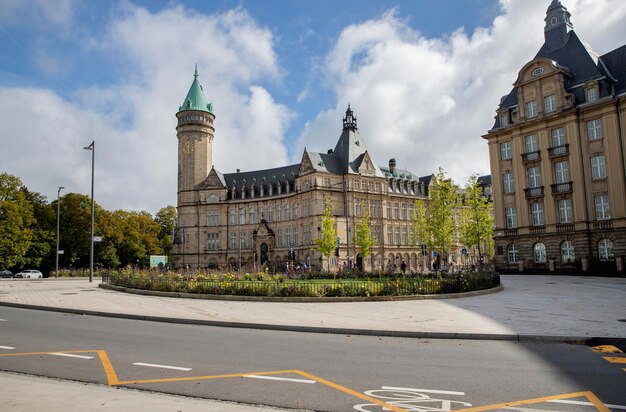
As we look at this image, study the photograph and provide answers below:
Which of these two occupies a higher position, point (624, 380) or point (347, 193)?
point (347, 193)

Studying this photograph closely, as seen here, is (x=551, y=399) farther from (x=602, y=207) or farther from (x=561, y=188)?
(x=561, y=188)

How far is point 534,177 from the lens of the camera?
153ft

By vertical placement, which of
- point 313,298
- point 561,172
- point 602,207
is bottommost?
point 313,298

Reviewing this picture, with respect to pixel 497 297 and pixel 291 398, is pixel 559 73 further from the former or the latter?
pixel 291 398

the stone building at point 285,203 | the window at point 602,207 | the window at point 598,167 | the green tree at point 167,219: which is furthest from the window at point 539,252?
the green tree at point 167,219

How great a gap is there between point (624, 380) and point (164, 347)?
9152 mm

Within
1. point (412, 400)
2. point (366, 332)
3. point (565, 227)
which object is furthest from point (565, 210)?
point (412, 400)

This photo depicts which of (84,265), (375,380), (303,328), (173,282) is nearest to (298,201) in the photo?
(84,265)

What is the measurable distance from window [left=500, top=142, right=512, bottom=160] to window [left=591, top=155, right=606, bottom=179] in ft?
27.9

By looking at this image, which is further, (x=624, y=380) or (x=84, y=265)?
(x=84, y=265)

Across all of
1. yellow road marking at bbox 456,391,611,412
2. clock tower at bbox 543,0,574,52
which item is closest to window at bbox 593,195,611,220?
clock tower at bbox 543,0,574,52

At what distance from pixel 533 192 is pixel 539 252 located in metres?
6.10

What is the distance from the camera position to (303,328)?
1332cm

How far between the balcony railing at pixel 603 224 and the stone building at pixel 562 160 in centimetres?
8
